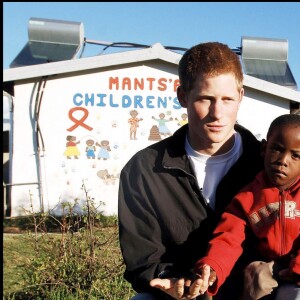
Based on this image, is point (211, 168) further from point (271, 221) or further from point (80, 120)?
point (80, 120)

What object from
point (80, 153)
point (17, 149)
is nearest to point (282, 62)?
point (80, 153)

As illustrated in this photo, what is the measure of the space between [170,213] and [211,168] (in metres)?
0.30

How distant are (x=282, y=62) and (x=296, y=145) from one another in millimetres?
11800

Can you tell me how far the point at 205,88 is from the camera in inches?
87.7

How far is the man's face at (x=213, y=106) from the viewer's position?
223cm

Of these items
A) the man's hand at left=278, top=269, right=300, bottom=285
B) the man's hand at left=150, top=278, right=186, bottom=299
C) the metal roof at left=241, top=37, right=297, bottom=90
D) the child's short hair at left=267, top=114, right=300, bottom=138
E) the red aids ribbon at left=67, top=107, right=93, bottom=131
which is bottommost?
the man's hand at left=150, top=278, right=186, bottom=299

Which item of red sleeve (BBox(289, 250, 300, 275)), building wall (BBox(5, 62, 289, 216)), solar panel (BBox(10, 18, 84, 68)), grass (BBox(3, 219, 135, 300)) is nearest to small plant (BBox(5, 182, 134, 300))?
grass (BBox(3, 219, 135, 300))

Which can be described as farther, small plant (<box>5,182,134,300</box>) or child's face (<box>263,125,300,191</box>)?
small plant (<box>5,182,134,300</box>)

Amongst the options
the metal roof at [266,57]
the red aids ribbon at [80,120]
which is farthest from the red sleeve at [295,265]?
the metal roof at [266,57]

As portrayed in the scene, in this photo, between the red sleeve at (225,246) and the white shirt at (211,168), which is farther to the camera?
the white shirt at (211,168)

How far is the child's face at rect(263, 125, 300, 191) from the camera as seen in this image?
2098mm

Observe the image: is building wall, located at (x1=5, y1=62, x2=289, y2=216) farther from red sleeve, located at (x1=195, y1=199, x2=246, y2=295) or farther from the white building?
red sleeve, located at (x1=195, y1=199, x2=246, y2=295)

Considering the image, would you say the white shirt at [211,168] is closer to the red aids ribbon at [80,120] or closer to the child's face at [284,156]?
the child's face at [284,156]

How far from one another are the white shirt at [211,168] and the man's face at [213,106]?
75mm
